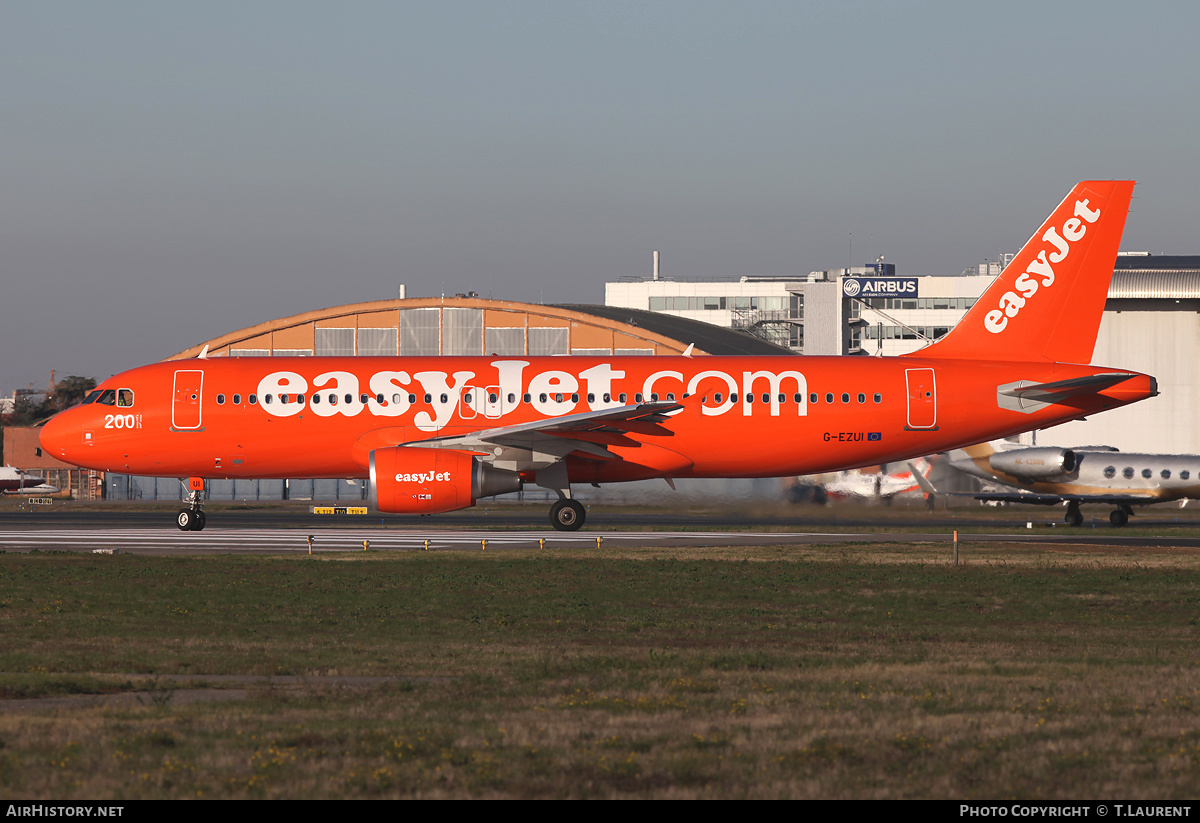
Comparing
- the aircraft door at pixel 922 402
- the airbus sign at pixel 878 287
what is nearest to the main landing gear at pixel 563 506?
the aircraft door at pixel 922 402

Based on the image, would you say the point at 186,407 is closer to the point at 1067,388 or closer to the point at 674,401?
the point at 674,401

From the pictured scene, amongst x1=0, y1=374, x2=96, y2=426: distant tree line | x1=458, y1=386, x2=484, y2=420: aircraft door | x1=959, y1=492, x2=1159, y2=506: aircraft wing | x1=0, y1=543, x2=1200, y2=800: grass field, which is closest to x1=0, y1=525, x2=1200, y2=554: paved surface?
x1=458, y1=386, x2=484, y2=420: aircraft door

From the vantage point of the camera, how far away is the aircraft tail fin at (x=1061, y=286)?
3431 cm

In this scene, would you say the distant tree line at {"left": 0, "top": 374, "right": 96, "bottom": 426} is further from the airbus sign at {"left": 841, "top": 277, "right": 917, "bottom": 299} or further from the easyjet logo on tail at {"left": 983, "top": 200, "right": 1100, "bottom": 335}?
the easyjet logo on tail at {"left": 983, "top": 200, "right": 1100, "bottom": 335}

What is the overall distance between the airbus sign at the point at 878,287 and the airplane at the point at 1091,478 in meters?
31.9

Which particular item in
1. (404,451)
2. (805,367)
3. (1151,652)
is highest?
(805,367)

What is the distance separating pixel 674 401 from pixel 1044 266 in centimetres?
1093

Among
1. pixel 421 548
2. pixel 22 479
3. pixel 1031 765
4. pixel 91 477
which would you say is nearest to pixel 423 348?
pixel 91 477

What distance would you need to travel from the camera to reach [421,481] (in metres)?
30.8

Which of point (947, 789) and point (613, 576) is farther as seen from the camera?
point (613, 576)

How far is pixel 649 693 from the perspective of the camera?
1104 cm

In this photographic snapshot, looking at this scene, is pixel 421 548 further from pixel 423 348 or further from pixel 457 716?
pixel 423 348

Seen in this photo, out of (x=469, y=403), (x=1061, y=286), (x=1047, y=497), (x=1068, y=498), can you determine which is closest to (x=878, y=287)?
(x=1047, y=497)

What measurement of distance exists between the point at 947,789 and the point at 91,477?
7244cm
